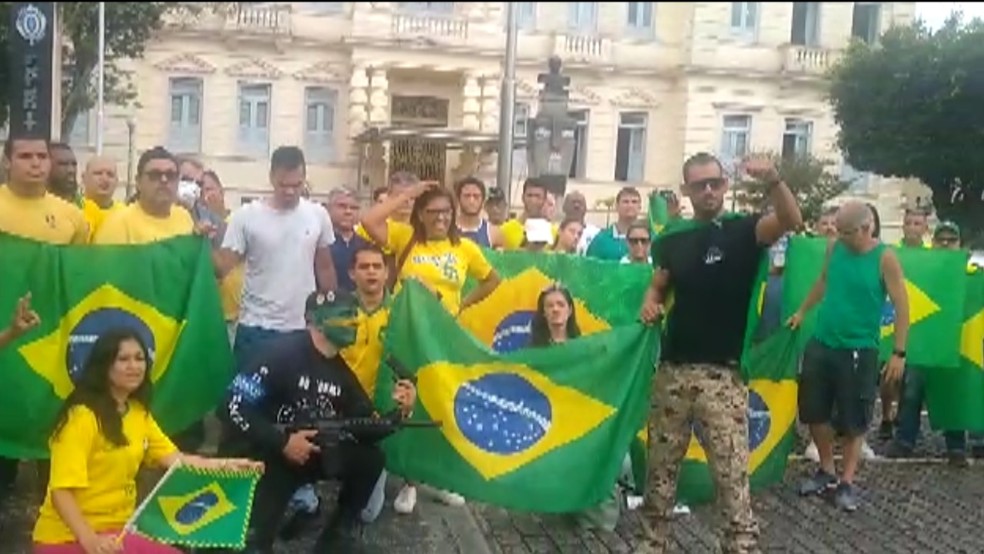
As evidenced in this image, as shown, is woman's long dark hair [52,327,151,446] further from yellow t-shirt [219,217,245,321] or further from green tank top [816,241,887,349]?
green tank top [816,241,887,349]

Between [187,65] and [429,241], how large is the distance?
92.9ft

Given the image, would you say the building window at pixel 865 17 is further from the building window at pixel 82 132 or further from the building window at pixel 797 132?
the building window at pixel 82 132

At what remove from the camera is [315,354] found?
5805 mm

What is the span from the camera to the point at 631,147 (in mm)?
37312

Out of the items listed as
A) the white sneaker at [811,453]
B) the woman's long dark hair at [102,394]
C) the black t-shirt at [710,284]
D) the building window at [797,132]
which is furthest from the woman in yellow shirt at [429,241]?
the building window at [797,132]

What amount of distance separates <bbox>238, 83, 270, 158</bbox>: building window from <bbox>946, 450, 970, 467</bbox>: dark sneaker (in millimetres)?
26731

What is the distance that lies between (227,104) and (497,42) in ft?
25.0

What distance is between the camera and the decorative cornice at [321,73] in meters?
34.7

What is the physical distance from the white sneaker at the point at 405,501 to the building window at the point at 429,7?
2941 cm

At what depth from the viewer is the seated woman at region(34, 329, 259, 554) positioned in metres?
4.61

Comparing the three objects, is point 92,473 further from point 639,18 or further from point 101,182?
point 639,18

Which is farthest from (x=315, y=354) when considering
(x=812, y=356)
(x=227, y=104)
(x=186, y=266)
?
(x=227, y=104)

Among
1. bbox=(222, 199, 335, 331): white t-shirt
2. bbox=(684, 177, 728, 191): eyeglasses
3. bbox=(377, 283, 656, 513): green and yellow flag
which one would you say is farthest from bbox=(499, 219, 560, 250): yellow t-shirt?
bbox=(684, 177, 728, 191): eyeglasses

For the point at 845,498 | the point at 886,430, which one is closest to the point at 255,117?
the point at 886,430
